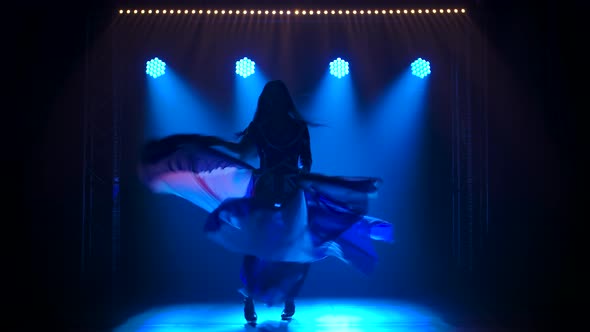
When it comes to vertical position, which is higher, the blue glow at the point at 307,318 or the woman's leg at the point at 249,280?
the woman's leg at the point at 249,280

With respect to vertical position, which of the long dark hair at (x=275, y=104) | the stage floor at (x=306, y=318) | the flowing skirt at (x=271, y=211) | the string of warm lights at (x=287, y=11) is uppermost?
the string of warm lights at (x=287, y=11)

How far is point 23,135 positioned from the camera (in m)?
5.55

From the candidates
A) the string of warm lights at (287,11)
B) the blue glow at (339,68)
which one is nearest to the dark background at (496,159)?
the string of warm lights at (287,11)

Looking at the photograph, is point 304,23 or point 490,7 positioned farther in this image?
point 304,23

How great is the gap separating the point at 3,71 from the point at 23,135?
28.9 inches

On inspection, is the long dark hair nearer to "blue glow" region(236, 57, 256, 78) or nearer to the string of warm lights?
the string of warm lights

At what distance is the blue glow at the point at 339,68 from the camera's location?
658cm

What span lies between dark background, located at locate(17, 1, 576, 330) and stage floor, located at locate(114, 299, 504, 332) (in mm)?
930

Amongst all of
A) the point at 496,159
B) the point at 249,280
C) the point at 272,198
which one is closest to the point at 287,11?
the point at 272,198

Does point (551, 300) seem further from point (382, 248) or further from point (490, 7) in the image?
point (490, 7)

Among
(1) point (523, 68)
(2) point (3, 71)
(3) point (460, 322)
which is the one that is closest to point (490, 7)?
(1) point (523, 68)

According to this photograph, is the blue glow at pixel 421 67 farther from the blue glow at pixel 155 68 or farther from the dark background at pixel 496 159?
the blue glow at pixel 155 68

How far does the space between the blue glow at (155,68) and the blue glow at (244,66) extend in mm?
968

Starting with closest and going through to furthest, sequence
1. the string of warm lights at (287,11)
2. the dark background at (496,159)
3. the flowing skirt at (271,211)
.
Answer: the flowing skirt at (271,211)
the dark background at (496,159)
the string of warm lights at (287,11)
